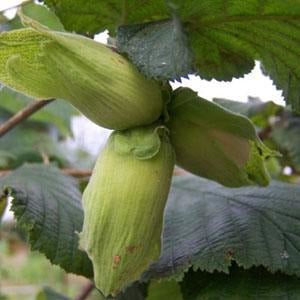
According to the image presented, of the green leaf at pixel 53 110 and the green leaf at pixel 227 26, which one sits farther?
the green leaf at pixel 53 110

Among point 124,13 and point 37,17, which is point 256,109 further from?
point 124,13

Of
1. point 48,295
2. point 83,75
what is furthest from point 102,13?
point 48,295

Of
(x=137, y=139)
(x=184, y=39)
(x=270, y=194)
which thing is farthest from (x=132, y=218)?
(x=270, y=194)

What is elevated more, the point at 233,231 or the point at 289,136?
the point at 289,136

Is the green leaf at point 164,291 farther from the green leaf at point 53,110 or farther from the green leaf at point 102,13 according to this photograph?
the green leaf at point 53,110

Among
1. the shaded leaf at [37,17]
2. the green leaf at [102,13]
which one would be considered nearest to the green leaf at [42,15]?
the shaded leaf at [37,17]
